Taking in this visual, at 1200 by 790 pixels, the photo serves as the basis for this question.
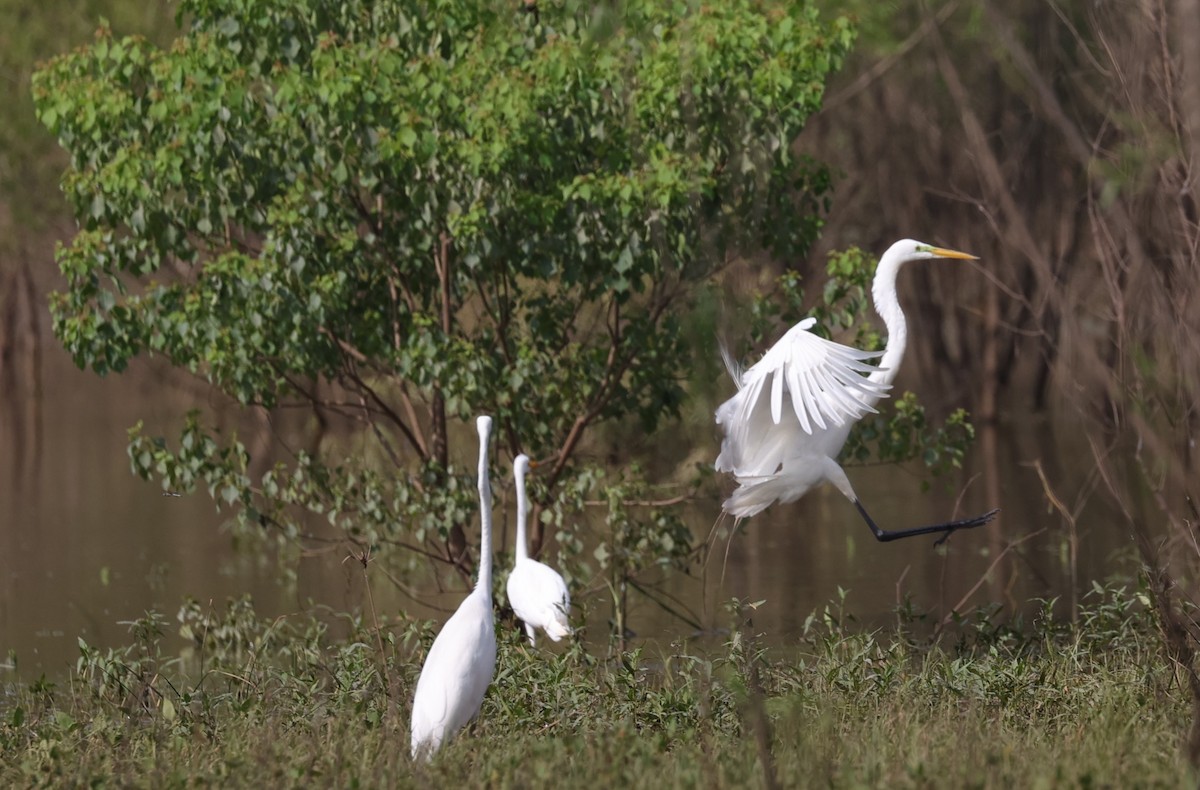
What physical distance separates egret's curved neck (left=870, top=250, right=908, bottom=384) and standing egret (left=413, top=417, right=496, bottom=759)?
1902mm

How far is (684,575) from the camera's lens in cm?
1168

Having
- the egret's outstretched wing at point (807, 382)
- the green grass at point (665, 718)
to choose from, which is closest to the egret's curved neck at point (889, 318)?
the egret's outstretched wing at point (807, 382)

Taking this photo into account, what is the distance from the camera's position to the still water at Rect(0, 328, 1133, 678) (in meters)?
9.87

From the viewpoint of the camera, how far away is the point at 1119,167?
4.37 metres

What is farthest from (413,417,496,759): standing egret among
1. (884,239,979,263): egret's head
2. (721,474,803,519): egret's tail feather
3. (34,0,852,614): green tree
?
(34,0,852,614): green tree

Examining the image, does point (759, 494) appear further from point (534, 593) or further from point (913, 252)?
point (534, 593)

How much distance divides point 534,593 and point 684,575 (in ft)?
13.9

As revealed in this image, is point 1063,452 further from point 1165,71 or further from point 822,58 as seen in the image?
point 1165,71

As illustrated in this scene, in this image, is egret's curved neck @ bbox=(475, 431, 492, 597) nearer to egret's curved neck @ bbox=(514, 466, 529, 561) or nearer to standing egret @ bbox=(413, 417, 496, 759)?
standing egret @ bbox=(413, 417, 496, 759)

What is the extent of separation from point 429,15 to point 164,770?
4518mm

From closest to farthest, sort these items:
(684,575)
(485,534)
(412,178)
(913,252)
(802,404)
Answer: (802,404), (485,534), (913,252), (412,178), (684,575)

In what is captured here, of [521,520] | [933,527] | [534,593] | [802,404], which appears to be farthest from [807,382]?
[521,520]

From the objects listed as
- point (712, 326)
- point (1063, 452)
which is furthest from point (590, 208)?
point (1063, 452)

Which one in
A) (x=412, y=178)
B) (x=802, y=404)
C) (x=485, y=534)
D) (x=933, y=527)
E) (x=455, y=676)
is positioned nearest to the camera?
(x=455, y=676)
